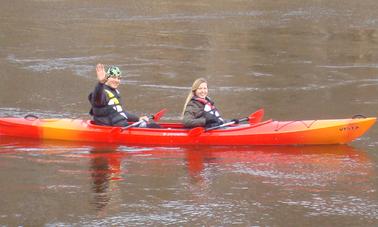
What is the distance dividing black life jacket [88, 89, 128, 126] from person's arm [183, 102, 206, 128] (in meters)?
0.83

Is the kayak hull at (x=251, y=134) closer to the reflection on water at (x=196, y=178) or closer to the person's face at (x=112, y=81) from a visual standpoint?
the reflection on water at (x=196, y=178)

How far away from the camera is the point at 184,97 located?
14.6 m

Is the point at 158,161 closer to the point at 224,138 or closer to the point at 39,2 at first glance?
the point at 224,138

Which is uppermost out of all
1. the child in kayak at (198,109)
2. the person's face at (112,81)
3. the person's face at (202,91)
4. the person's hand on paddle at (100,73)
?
the person's hand on paddle at (100,73)

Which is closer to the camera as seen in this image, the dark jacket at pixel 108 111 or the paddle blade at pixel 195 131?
the paddle blade at pixel 195 131

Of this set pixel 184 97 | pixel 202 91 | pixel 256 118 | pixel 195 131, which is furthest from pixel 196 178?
pixel 184 97

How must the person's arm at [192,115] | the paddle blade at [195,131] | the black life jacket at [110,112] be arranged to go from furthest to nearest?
the black life jacket at [110,112] → the person's arm at [192,115] → the paddle blade at [195,131]

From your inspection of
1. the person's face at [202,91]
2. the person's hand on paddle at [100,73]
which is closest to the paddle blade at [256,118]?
the person's face at [202,91]

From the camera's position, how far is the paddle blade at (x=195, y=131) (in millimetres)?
10805

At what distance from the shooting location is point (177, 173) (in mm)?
9688

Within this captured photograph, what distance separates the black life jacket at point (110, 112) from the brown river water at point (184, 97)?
0.43 meters

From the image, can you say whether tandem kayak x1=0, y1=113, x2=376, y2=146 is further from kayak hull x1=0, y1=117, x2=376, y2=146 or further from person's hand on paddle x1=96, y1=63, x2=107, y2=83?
person's hand on paddle x1=96, y1=63, x2=107, y2=83

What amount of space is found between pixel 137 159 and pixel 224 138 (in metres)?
1.24

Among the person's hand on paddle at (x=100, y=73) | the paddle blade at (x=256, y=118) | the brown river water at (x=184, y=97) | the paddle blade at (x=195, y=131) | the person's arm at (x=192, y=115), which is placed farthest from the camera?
the paddle blade at (x=256, y=118)
